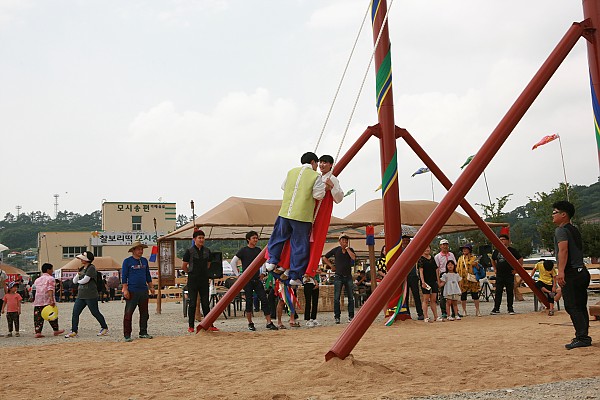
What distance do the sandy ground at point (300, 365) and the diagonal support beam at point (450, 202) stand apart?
35 centimetres

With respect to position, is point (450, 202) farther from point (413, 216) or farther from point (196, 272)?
point (413, 216)

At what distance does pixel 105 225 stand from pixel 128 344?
56710mm

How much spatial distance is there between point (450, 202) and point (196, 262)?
6.09 metres

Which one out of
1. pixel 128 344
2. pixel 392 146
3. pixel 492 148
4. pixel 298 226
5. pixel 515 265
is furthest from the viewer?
pixel 515 265

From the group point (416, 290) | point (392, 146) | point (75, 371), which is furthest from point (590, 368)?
point (416, 290)

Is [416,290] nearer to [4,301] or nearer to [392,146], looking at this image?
[392,146]

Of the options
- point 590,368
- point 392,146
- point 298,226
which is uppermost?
point 392,146

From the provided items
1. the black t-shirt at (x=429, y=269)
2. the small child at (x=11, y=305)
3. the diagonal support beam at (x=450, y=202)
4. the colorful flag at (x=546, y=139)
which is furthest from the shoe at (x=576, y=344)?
the colorful flag at (x=546, y=139)

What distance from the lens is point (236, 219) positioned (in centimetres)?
1812

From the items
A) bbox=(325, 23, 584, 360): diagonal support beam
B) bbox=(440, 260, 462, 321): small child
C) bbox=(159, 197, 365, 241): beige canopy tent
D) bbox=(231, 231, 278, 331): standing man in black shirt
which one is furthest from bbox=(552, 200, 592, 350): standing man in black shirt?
bbox=(159, 197, 365, 241): beige canopy tent

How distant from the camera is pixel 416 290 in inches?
544

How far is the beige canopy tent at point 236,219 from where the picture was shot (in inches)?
707

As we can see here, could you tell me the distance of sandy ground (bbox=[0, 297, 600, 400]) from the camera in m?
6.09

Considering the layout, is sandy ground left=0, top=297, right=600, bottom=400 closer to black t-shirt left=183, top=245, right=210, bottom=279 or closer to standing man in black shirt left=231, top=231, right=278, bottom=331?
black t-shirt left=183, top=245, right=210, bottom=279
